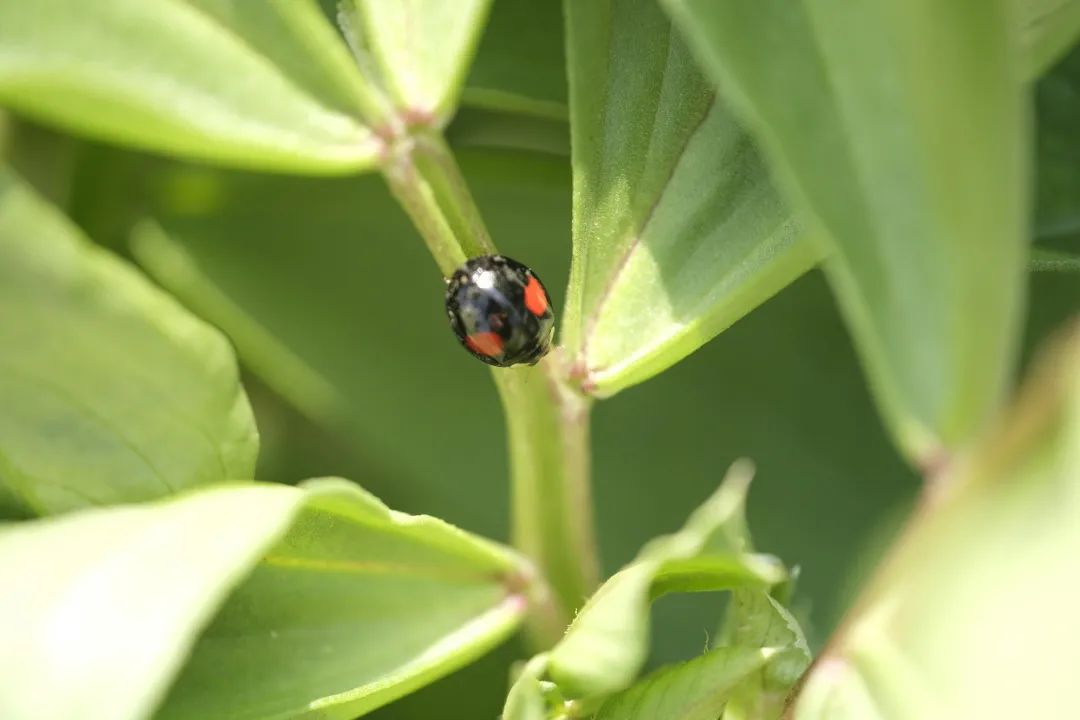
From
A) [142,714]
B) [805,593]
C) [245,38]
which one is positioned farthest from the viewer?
[805,593]

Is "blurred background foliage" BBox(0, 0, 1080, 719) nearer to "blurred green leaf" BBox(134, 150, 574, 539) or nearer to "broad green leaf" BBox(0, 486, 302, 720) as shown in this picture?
"blurred green leaf" BBox(134, 150, 574, 539)

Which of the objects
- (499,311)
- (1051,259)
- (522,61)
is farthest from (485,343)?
(1051,259)

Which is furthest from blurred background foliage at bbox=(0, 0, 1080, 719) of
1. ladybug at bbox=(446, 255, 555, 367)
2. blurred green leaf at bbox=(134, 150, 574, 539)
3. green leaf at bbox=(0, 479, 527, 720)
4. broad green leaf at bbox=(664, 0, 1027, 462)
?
broad green leaf at bbox=(664, 0, 1027, 462)

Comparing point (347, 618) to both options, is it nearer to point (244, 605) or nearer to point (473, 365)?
point (244, 605)

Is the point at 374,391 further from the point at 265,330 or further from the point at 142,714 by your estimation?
the point at 142,714

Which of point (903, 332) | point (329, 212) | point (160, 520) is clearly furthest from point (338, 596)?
point (329, 212)

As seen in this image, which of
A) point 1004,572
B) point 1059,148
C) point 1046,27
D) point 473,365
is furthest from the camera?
point 473,365
